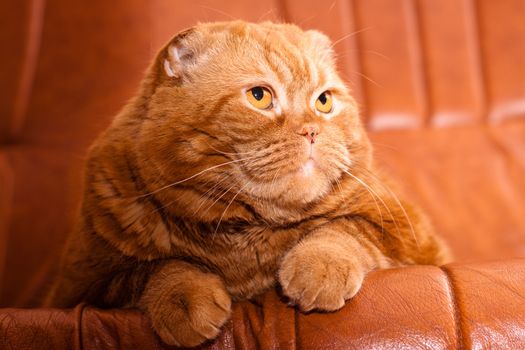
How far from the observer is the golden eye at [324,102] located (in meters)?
1.24

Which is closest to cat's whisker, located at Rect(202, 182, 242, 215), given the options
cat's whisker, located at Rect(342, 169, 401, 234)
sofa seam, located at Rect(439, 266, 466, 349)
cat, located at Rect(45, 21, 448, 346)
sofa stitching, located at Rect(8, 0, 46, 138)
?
cat, located at Rect(45, 21, 448, 346)

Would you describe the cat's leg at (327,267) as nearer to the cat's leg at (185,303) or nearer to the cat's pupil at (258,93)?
the cat's leg at (185,303)

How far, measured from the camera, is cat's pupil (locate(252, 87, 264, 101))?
3.78 ft

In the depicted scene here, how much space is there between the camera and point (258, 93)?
116cm

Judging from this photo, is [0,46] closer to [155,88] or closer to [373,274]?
[155,88]

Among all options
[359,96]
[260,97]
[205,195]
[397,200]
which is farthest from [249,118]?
[359,96]

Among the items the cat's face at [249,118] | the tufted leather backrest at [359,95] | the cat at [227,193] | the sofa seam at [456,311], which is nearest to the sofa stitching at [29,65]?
the tufted leather backrest at [359,95]

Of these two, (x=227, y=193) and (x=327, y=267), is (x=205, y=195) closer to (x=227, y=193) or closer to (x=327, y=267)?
(x=227, y=193)

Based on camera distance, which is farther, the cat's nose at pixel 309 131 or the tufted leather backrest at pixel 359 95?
the tufted leather backrest at pixel 359 95

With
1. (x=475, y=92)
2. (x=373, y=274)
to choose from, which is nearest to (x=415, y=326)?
(x=373, y=274)

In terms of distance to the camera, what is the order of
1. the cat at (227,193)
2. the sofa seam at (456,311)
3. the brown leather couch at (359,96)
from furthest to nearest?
1. the brown leather couch at (359,96)
2. the cat at (227,193)
3. the sofa seam at (456,311)

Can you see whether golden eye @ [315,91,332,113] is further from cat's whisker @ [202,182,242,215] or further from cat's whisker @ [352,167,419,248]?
cat's whisker @ [202,182,242,215]

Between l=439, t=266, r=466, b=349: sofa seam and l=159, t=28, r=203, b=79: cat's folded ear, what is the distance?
2.14 feet

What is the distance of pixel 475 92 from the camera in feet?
7.00
